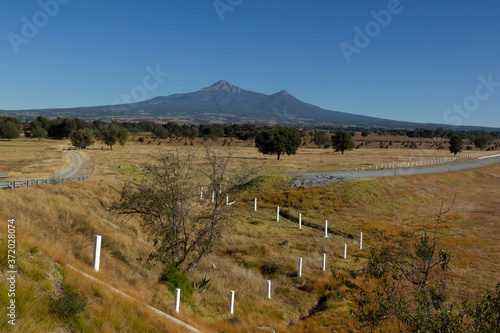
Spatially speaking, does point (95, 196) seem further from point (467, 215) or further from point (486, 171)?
point (486, 171)

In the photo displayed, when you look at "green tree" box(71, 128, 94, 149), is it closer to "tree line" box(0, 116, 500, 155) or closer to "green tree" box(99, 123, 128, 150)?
"tree line" box(0, 116, 500, 155)

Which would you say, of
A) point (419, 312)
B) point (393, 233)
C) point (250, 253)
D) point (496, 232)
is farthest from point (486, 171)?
point (419, 312)

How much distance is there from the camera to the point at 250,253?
19203 mm

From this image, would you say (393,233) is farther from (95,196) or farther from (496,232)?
(95,196)

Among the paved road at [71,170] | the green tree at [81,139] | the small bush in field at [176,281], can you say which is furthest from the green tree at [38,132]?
the small bush in field at [176,281]

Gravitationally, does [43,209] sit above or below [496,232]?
above

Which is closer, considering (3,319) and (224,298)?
(3,319)

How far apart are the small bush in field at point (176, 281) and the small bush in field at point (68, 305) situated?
4.96 m

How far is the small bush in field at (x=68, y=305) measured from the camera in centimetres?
641

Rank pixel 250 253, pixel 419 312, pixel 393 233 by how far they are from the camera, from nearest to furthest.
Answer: pixel 419 312 → pixel 250 253 → pixel 393 233

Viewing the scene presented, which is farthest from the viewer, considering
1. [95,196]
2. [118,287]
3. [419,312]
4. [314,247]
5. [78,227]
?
[95,196]

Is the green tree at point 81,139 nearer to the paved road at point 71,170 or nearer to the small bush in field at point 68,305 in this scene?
the paved road at point 71,170

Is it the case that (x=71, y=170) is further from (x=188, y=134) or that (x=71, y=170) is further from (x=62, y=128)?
(x=188, y=134)

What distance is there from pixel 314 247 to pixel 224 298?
30.6 feet
